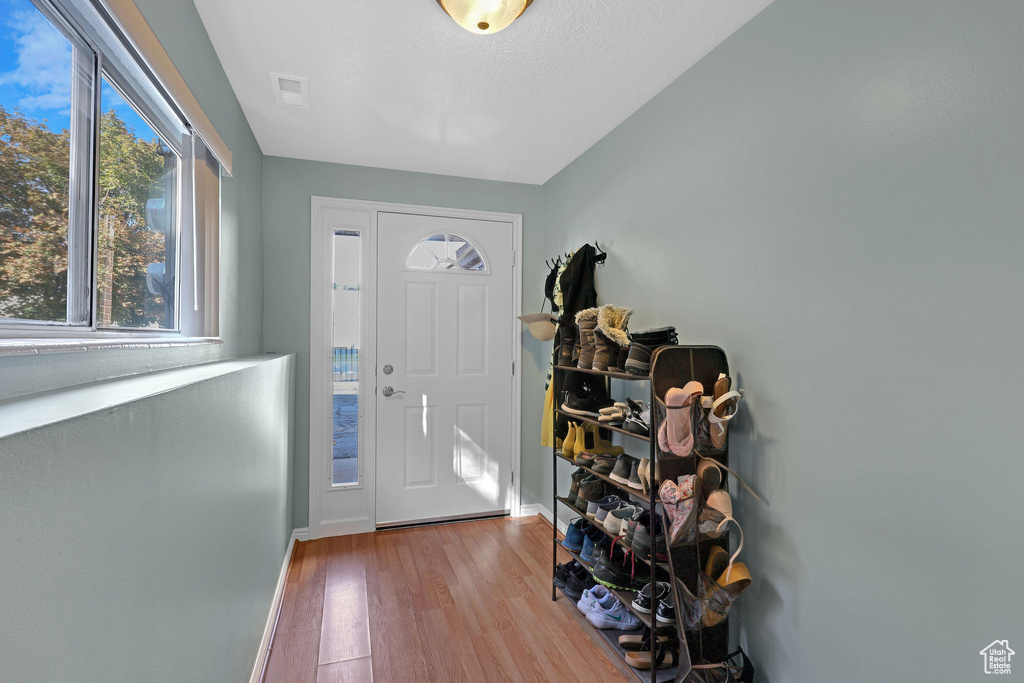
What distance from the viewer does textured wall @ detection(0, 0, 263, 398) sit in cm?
83

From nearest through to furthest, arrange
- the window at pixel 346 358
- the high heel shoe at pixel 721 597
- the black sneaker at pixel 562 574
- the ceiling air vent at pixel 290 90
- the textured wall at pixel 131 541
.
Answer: the textured wall at pixel 131 541
the high heel shoe at pixel 721 597
the ceiling air vent at pixel 290 90
the black sneaker at pixel 562 574
the window at pixel 346 358

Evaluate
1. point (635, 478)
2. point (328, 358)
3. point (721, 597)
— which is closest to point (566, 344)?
point (635, 478)

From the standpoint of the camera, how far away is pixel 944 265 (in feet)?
3.63

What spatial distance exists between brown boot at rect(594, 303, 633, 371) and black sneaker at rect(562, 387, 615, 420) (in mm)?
284

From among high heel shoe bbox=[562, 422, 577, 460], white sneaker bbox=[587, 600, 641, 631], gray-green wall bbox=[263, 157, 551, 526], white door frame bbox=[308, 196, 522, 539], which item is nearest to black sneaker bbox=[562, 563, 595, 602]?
white sneaker bbox=[587, 600, 641, 631]

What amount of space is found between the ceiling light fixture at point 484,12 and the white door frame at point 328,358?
5.29ft

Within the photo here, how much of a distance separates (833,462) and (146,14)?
7.23 feet

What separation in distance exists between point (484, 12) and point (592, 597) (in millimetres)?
2324

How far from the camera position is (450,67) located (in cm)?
193

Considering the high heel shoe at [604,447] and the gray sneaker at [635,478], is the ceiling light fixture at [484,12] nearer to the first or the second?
the gray sneaker at [635,478]

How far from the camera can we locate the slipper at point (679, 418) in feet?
4.93

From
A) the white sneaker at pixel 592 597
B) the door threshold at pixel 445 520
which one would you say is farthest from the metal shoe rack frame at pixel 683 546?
the door threshold at pixel 445 520

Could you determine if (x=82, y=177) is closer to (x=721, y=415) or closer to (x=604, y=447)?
(x=721, y=415)

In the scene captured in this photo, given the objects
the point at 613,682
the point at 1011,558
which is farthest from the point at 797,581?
the point at 613,682
